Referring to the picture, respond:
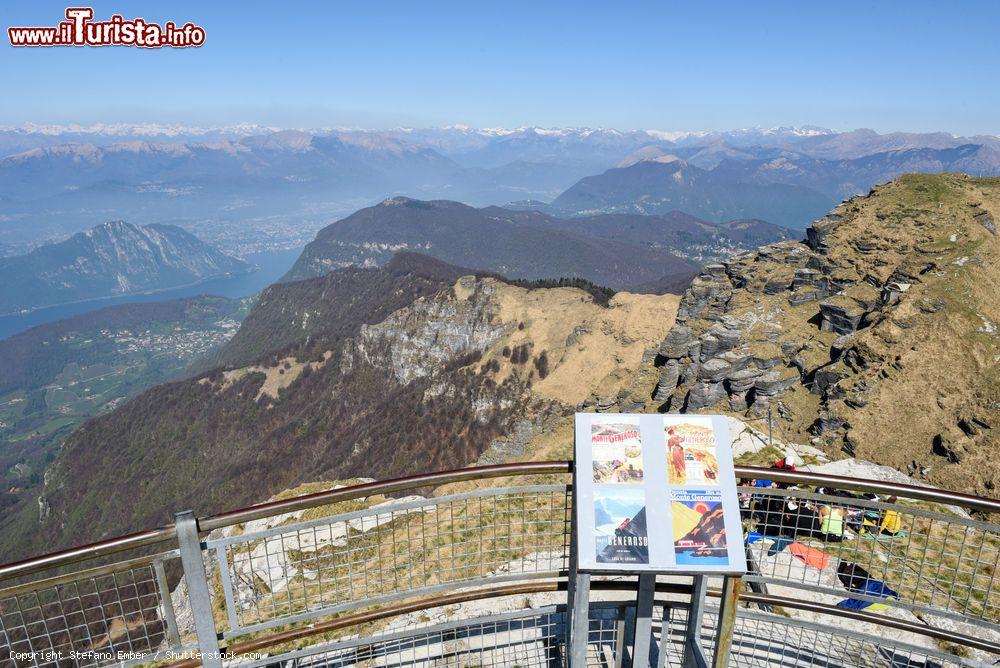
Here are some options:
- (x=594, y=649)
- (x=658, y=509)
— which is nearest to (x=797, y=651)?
(x=594, y=649)

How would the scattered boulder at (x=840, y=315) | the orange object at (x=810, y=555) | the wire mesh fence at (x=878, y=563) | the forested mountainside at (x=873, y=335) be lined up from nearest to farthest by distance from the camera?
1. the wire mesh fence at (x=878, y=563)
2. the orange object at (x=810, y=555)
3. the forested mountainside at (x=873, y=335)
4. the scattered boulder at (x=840, y=315)

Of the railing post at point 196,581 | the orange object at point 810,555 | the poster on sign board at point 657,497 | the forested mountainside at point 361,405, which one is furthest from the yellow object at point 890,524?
the forested mountainside at point 361,405

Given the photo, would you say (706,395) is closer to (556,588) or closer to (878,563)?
(878,563)

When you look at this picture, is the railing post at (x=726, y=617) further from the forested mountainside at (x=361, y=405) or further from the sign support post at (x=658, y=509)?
the forested mountainside at (x=361, y=405)

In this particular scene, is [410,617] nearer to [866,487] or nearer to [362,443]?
[866,487]

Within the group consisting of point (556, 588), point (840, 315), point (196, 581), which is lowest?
point (840, 315)

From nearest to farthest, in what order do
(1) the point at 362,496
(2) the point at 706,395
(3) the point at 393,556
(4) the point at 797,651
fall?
1. (1) the point at 362,496
2. (3) the point at 393,556
3. (4) the point at 797,651
4. (2) the point at 706,395
